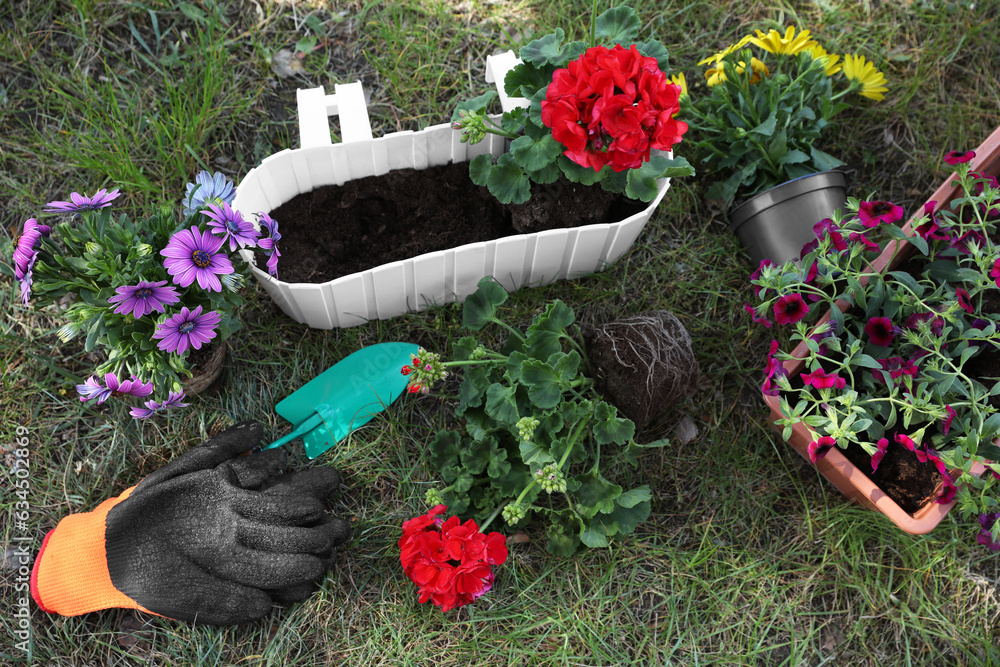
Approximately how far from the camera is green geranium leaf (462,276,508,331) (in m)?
1.72

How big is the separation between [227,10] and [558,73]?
52.9 inches

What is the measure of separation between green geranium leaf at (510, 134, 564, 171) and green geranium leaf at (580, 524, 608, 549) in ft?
3.00

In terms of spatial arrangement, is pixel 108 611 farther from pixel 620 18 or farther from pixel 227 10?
pixel 620 18

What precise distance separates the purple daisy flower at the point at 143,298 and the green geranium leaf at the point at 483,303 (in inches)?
27.7

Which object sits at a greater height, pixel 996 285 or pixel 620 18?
pixel 620 18

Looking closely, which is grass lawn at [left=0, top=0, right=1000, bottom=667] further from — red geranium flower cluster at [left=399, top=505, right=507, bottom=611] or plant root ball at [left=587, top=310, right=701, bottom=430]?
red geranium flower cluster at [left=399, top=505, right=507, bottom=611]

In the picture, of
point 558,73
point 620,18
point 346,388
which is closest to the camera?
point 558,73

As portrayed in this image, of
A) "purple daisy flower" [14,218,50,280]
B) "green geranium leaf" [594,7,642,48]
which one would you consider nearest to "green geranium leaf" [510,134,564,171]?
"green geranium leaf" [594,7,642,48]

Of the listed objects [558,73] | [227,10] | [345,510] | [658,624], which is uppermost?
[558,73]

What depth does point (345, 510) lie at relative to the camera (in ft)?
6.26

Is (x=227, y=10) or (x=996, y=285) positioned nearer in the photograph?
(x=996, y=285)

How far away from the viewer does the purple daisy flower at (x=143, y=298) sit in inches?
53.7

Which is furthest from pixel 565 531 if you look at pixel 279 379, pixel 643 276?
pixel 279 379

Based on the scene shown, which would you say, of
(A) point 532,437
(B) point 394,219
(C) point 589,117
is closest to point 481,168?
(B) point 394,219
